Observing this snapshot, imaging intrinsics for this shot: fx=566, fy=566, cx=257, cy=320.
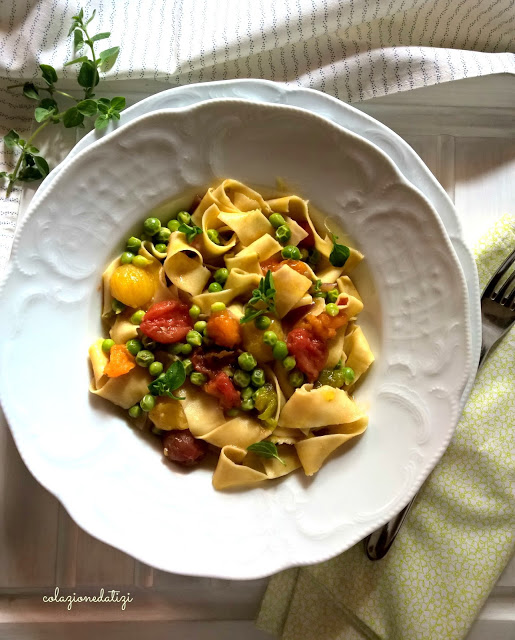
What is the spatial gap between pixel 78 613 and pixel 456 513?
2815mm

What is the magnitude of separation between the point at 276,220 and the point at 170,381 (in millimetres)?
1247

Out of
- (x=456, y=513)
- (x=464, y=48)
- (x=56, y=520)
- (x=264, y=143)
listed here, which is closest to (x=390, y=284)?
(x=264, y=143)

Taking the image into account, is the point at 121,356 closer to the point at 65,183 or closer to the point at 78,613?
the point at 65,183

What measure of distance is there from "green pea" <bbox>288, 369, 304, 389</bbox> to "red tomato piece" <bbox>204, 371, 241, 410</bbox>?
374 mm

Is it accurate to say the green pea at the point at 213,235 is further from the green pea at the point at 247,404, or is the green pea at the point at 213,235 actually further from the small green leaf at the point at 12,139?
the small green leaf at the point at 12,139

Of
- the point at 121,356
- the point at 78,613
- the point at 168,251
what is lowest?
the point at 78,613

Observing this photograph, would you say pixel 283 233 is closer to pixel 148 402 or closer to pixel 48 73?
pixel 148 402

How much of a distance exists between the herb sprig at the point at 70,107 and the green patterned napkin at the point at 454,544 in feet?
9.08

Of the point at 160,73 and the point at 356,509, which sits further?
the point at 160,73

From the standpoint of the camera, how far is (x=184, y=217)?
379cm

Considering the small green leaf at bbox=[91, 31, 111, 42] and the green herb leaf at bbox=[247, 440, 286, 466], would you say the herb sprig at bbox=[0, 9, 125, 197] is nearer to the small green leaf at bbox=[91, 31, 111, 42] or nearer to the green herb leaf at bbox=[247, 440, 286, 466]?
the small green leaf at bbox=[91, 31, 111, 42]

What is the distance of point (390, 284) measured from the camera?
12.1ft

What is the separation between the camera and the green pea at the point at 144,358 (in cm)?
365

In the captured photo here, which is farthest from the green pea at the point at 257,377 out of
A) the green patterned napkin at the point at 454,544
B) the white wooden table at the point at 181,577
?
the white wooden table at the point at 181,577
